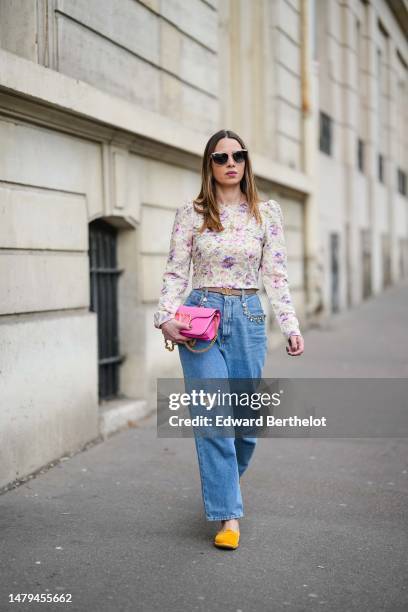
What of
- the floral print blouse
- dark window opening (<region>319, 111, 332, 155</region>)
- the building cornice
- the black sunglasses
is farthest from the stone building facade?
dark window opening (<region>319, 111, 332, 155</region>)

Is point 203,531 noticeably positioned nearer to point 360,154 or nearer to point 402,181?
point 360,154

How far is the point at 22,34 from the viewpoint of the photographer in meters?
5.88

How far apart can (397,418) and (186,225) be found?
365 centimetres

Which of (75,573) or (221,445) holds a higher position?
(221,445)

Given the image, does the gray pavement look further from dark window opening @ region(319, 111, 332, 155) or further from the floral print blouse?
dark window opening @ region(319, 111, 332, 155)

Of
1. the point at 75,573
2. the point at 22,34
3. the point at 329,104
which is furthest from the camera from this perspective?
the point at 329,104

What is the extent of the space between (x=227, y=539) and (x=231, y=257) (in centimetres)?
137

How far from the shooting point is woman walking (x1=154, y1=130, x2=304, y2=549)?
4.06 meters

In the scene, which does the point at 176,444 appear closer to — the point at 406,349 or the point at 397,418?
the point at 397,418

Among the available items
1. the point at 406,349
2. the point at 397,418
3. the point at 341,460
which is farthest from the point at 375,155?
the point at 341,460

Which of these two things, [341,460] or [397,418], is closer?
[341,460]

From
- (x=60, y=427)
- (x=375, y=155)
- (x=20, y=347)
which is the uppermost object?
(x=375, y=155)

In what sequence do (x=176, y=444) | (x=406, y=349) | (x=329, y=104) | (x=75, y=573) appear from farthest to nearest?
(x=329, y=104), (x=406, y=349), (x=176, y=444), (x=75, y=573)

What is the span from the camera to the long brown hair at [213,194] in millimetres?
4188
